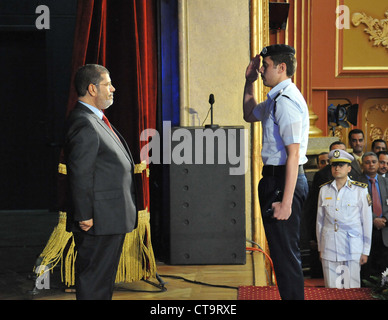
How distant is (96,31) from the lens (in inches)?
129

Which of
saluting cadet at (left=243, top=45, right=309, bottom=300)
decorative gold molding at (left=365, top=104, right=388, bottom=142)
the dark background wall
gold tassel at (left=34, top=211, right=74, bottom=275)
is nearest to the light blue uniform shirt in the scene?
saluting cadet at (left=243, top=45, right=309, bottom=300)

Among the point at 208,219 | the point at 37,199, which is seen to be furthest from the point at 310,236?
the point at 37,199

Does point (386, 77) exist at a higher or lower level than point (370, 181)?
higher

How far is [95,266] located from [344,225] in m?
2.09

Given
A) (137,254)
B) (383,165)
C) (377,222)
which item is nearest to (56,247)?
(137,254)

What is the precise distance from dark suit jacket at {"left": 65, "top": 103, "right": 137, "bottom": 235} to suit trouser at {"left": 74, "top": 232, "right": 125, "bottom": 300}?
46mm

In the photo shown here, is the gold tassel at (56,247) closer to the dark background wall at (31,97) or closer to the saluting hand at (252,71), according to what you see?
the saluting hand at (252,71)

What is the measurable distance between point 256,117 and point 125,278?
129 centimetres

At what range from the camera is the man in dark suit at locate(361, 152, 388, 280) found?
4461 mm

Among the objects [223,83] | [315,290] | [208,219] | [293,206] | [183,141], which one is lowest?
[315,290]

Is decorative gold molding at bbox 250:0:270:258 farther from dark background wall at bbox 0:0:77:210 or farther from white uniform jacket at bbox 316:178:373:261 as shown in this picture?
dark background wall at bbox 0:0:77:210

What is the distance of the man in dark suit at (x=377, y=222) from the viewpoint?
446 cm

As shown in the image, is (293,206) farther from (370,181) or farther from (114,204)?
(370,181)

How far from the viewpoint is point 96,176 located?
2303 millimetres
